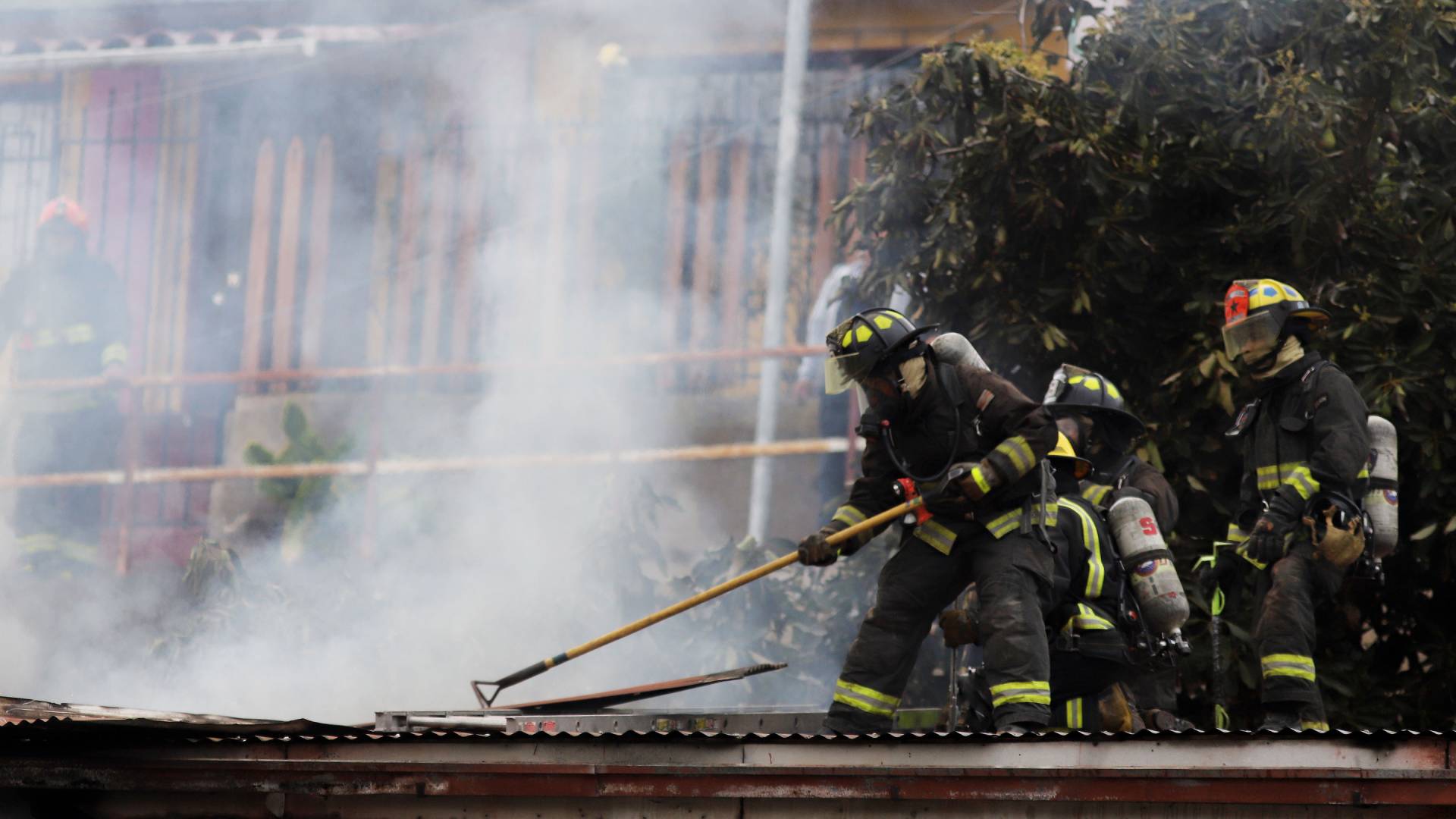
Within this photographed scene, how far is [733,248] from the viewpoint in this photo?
10.4 metres

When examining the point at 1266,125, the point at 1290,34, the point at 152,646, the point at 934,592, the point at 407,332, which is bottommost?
the point at 152,646

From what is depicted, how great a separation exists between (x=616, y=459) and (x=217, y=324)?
3.18 m

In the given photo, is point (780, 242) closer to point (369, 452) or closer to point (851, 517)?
point (369, 452)

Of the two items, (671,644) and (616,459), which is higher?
(616,459)

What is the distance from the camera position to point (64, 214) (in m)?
10.5

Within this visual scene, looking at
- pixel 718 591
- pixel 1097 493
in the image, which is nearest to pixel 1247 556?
pixel 1097 493

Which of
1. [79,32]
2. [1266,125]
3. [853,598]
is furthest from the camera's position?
[79,32]

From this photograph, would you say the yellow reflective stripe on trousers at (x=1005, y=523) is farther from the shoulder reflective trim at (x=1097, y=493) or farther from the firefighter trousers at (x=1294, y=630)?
the shoulder reflective trim at (x=1097, y=493)

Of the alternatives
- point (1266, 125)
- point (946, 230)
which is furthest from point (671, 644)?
point (1266, 125)

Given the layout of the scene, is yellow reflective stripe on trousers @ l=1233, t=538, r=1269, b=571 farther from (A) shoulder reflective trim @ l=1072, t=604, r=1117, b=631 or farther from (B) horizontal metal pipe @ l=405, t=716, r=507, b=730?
(B) horizontal metal pipe @ l=405, t=716, r=507, b=730

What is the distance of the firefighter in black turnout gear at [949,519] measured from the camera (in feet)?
17.5

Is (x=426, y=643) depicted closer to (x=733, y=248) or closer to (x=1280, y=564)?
(x=733, y=248)

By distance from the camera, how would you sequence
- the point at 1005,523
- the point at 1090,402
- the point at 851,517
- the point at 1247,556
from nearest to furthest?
1. the point at 1005,523
2. the point at 851,517
3. the point at 1247,556
4. the point at 1090,402

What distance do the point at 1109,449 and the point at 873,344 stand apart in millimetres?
1697
